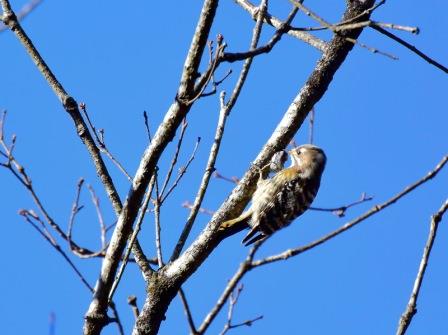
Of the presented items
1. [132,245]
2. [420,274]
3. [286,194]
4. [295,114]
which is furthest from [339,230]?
[286,194]

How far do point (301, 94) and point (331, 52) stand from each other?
411 mm

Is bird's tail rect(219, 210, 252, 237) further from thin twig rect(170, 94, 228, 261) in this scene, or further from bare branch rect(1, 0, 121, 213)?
bare branch rect(1, 0, 121, 213)

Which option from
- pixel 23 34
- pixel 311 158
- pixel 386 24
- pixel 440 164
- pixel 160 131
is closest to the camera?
pixel 440 164

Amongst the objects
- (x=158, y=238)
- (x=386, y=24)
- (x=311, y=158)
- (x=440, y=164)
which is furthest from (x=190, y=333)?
(x=311, y=158)

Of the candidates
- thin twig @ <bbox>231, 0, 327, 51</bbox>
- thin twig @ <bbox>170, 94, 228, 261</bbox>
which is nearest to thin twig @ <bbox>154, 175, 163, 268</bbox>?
thin twig @ <bbox>170, 94, 228, 261</bbox>

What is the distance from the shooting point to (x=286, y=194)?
23.1ft

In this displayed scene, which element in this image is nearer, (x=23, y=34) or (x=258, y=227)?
(x=23, y=34)

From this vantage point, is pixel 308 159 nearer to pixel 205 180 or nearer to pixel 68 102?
pixel 205 180

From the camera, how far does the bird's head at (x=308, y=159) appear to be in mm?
7203

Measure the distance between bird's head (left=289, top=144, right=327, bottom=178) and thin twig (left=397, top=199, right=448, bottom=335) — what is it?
402 cm

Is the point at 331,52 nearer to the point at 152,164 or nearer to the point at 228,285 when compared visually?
the point at 152,164

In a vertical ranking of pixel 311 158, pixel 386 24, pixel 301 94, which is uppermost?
pixel 311 158

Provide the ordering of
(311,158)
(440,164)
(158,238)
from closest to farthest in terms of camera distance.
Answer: (440,164) → (158,238) → (311,158)

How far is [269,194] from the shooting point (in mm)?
6613
